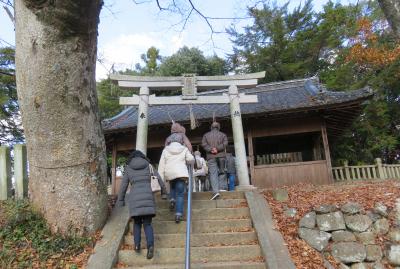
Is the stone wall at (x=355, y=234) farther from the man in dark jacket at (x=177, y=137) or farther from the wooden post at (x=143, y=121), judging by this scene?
the wooden post at (x=143, y=121)

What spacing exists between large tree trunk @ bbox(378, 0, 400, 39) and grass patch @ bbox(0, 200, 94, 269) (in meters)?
4.46

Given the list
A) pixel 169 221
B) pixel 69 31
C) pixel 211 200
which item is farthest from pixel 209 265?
pixel 69 31

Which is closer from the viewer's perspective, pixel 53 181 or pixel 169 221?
pixel 53 181

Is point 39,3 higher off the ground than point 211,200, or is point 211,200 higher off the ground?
point 39,3

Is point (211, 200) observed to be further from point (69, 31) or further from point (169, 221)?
point (69, 31)

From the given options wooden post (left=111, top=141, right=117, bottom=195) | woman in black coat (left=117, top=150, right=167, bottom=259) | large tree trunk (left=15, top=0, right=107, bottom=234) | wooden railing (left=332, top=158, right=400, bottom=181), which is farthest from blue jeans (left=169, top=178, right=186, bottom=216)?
wooden railing (left=332, top=158, right=400, bottom=181)

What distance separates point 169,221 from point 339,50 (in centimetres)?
1930

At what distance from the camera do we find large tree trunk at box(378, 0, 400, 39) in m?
3.50

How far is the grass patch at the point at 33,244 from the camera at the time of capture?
4.16 metres

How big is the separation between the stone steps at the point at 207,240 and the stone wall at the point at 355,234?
0.81m

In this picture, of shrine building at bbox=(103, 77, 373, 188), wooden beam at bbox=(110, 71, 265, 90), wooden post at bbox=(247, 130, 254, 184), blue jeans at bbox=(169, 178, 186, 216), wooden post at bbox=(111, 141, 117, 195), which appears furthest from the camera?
wooden post at bbox=(111, 141, 117, 195)

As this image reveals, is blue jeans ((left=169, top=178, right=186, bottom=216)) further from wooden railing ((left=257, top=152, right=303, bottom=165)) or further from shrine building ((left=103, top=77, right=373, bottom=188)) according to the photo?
wooden railing ((left=257, top=152, right=303, bottom=165))

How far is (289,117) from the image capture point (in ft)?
38.0

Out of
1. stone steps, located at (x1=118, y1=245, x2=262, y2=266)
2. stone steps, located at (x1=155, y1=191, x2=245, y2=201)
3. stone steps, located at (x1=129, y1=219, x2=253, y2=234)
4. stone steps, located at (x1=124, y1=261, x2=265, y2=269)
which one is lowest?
stone steps, located at (x1=124, y1=261, x2=265, y2=269)
